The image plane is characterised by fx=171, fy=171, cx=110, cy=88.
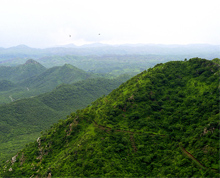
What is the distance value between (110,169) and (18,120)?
533 feet

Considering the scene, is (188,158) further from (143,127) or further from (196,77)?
(196,77)

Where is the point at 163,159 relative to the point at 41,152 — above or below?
above

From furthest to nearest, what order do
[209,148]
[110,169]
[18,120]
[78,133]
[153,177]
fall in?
1. [18,120]
2. [78,133]
3. [110,169]
4. [153,177]
5. [209,148]

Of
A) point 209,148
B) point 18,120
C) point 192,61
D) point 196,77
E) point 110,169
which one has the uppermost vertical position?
point 192,61

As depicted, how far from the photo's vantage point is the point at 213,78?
62.1m

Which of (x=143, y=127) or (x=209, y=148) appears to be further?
(x=143, y=127)

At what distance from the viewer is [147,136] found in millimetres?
56188

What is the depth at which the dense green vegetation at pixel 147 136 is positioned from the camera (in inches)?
1753

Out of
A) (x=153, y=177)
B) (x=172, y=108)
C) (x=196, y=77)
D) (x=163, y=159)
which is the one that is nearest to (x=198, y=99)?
(x=172, y=108)

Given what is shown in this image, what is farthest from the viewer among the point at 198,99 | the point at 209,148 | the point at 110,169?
the point at 198,99

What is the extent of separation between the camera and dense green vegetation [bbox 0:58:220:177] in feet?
146

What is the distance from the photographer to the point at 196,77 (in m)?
69.6

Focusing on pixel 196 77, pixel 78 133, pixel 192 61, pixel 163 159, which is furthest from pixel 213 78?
pixel 78 133

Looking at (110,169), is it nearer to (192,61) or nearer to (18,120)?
(192,61)
